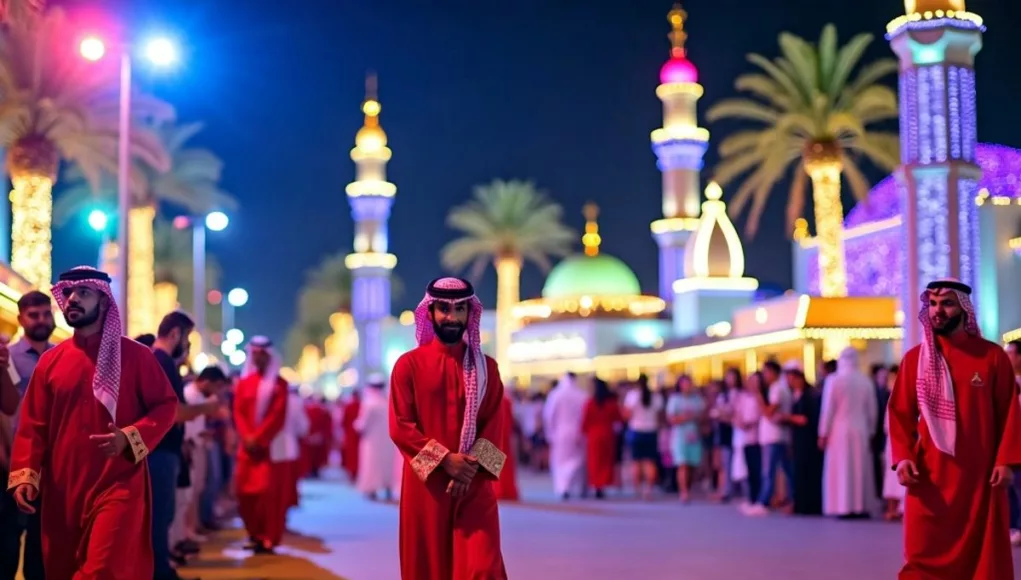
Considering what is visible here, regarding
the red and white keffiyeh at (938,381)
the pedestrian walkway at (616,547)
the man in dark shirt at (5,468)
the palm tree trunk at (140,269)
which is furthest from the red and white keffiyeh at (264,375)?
the palm tree trunk at (140,269)

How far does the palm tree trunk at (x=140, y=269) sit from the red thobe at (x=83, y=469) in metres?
29.3

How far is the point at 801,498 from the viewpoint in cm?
1645

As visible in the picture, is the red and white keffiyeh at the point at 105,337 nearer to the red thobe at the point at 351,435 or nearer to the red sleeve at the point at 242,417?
the red sleeve at the point at 242,417

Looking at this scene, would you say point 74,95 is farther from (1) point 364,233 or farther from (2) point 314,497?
(1) point 364,233

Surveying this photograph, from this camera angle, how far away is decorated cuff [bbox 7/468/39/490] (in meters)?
6.63

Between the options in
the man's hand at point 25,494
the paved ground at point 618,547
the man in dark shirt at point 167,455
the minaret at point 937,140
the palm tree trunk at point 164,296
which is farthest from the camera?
the palm tree trunk at point 164,296

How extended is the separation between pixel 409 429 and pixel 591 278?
175 feet

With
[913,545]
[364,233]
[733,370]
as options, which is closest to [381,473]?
[733,370]

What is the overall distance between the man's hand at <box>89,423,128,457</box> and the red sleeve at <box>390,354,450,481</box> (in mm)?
1222

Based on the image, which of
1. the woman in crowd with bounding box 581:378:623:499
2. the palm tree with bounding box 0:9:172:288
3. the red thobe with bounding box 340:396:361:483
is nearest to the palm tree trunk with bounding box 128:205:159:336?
the palm tree with bounding box 0:9:172:288

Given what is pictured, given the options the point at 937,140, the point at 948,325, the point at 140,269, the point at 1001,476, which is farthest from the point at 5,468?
the point at 140,269

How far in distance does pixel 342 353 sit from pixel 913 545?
82.8m

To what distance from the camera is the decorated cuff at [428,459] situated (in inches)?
273

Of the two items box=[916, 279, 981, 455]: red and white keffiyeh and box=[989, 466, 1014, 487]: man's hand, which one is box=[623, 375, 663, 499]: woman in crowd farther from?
box=[989, 466, 1014, 487]: man's hand
